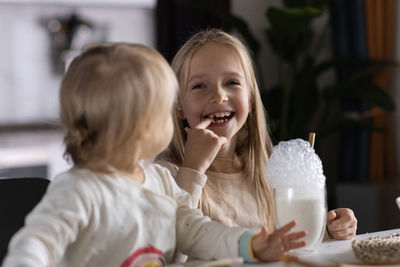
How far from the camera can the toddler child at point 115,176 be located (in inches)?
33.1

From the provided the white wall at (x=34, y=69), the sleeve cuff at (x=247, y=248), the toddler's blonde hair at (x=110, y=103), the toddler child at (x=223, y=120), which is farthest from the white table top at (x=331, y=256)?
the white wall at (x=34, y=69)

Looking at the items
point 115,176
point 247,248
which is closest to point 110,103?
point 115,176

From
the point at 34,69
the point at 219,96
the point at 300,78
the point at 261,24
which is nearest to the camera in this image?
the point at 219,96

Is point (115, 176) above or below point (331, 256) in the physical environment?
above

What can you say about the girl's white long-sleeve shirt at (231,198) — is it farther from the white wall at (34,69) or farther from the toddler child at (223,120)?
the white wall at (34,69)

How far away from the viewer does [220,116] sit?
1.40 meters

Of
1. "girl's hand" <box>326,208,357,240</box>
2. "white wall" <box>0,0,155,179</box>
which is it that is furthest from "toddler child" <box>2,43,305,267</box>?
"white wall" <box>0,0,155,179</box>

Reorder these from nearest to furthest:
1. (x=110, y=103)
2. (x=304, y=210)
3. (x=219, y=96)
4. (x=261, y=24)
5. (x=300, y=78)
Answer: (x=110, y=103)
(x=304, y=210)
(x=219, y=96)
(x=300, y=78)
(x=261, y=24)

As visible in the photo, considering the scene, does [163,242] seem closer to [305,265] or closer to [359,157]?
[305,265]

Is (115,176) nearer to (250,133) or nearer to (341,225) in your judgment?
(341,225)

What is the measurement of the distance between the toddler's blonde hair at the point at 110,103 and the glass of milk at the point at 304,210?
23 cm

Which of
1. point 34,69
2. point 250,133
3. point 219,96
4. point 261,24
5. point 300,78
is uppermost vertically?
point 219,96

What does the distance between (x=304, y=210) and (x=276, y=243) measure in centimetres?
8

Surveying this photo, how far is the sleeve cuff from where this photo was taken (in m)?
0.92
